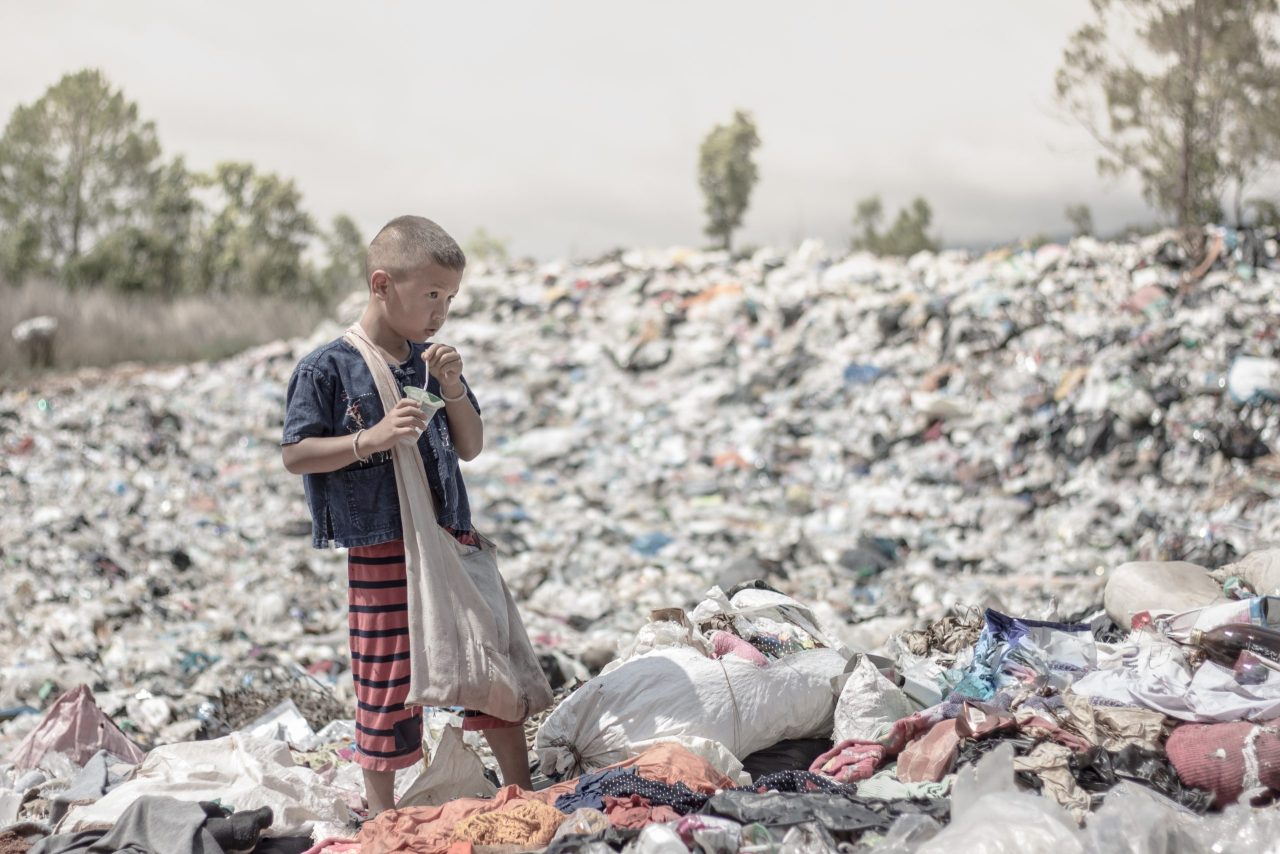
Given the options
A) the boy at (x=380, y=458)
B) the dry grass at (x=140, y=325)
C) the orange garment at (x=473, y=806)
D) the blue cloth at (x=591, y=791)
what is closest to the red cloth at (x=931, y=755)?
the orange garment at (x=473, y=806)

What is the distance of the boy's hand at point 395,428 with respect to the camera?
7.08ft

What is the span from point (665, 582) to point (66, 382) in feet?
29.6

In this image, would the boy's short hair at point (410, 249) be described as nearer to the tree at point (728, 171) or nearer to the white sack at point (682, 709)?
the white sack at point (682, 709)

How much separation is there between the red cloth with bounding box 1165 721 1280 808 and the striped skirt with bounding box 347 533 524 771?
162 centimetres

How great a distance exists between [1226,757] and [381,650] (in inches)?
69.1

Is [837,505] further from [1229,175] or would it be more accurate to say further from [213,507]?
[1229,175]

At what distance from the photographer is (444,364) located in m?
2.28

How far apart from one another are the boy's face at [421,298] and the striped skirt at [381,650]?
0.46m

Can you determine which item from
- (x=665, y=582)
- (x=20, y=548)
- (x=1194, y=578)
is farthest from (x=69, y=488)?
(x=1194, y=578)

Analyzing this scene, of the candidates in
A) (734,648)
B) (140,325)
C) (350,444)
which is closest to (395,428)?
(350,444)

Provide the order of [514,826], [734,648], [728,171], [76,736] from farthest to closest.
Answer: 1. [728,171]
2. [76,736]
3. [734,648]
4. [514,826]

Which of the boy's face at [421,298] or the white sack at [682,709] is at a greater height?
the boy's face at [421,298]

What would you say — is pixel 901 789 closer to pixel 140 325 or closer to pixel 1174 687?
pixel 1174 687

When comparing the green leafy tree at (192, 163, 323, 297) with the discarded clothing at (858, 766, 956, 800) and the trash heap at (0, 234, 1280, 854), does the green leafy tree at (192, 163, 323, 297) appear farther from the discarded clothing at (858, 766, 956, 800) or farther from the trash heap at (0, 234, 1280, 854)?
the discarded clothing at (858, 766, 956, 800)
